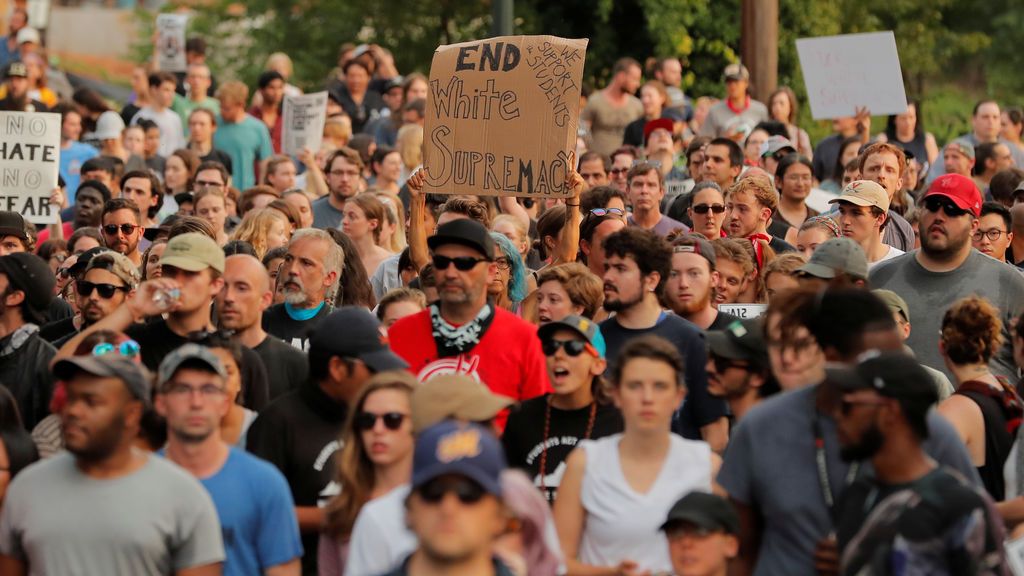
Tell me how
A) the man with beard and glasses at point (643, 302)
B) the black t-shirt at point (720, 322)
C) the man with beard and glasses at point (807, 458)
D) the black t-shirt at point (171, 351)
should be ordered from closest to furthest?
1. the man with beard and glasses at point (807, 458)
2. the black t-shirt at point (171, 351)
3. the man with beard and glasses at point (643, 302)
4. the black t-shirt at point (720, 322)

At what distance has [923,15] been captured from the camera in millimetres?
27969

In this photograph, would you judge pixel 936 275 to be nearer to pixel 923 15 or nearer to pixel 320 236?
pixel 320 236

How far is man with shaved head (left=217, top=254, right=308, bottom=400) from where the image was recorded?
326 inches

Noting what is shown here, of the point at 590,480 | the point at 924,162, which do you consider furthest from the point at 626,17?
the point at 590,480

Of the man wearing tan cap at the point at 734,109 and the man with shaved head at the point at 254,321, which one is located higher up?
the man wearing tan cap at the point at 734,109

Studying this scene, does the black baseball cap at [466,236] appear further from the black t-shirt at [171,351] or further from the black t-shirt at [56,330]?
the black t-shirt at [56,330]

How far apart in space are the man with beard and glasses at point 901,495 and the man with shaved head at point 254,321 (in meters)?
3.32

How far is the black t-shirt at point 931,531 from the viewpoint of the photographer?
5105mm

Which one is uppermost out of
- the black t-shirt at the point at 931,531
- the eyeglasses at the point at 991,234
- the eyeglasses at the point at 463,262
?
the eyeglasses at the point at 991,234

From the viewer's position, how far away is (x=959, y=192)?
33.1 feet

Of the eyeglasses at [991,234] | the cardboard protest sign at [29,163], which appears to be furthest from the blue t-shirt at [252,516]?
the cardboard protest sign at [29,163]

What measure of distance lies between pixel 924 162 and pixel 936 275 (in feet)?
26.5

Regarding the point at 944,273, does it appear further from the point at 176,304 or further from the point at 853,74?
the point at 853,74

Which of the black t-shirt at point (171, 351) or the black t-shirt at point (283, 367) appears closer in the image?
the black t-shirt at point (171, 351)
